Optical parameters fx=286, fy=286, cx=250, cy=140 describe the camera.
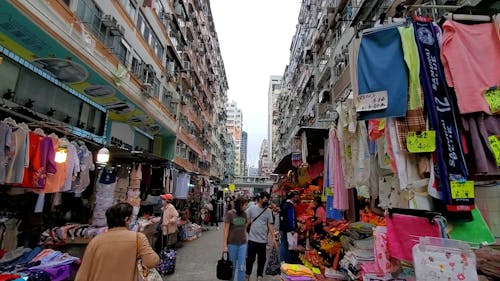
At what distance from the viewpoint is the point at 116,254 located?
300cm

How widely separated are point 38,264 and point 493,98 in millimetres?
6658

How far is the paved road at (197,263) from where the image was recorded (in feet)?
24.4

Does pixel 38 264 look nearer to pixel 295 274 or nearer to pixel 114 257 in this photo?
pixel 114 257

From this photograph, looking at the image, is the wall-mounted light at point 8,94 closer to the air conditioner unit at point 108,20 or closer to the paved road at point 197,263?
the air conditioner unit at point 108,20

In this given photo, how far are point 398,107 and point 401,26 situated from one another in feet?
2.60

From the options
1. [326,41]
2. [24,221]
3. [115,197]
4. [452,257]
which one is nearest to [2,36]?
[24,221]

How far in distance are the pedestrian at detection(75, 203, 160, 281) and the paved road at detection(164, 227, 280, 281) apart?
4799mm

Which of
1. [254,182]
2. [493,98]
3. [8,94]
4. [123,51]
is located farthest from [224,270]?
[254,182]

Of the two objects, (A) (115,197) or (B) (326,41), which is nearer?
(A) (115,197)

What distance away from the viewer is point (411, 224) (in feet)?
7.87

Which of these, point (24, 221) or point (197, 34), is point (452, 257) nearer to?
point (24, 221)

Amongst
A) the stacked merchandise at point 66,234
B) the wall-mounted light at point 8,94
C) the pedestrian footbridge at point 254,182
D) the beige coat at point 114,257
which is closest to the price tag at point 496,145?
the beige coat at point 114,257

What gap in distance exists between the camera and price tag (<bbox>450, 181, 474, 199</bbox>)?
2.16 meters

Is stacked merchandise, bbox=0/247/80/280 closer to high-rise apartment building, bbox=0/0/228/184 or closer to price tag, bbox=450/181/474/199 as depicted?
high-rise apartment building, bbox=0/0/228/184
